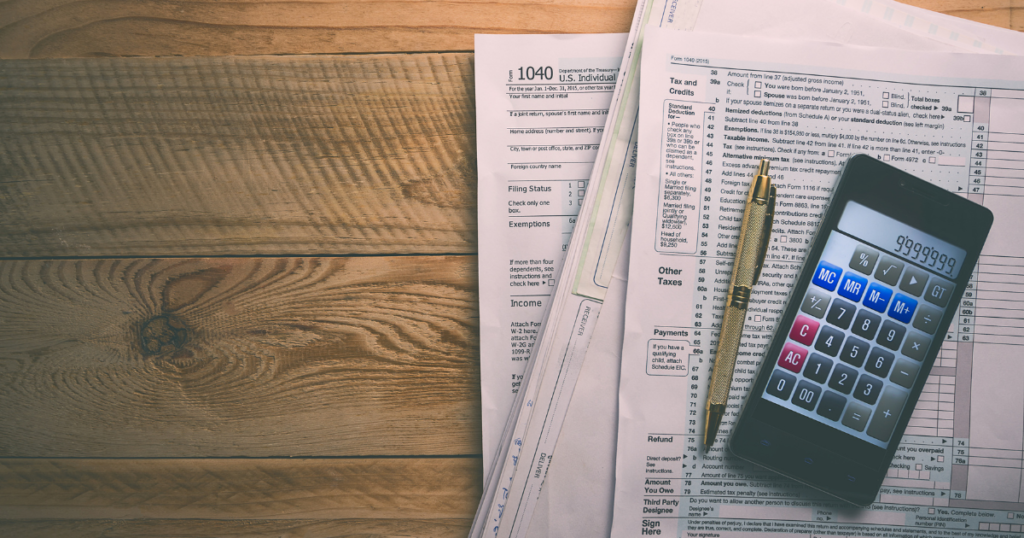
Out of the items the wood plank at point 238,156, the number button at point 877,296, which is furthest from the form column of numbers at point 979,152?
the wood plank at point 238,156

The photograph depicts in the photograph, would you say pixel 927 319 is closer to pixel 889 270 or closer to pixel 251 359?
pixel 889 270

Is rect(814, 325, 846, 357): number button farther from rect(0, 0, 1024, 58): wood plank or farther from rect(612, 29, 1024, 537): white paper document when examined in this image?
rect(0, 0, 1024, 58): wood plank

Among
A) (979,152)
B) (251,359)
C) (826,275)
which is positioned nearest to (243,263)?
(251,359)

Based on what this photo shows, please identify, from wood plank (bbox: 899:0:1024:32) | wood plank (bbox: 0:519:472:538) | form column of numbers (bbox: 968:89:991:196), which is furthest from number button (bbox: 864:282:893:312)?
wood plank (bbox: 0:519:472:538)

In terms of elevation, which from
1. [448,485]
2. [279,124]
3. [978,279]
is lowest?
[448,485]

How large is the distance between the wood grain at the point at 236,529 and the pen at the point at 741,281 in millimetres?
216

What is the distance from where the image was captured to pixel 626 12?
0.33 meters

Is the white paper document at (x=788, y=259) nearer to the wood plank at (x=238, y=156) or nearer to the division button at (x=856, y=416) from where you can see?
the division button at (x=856, y=416)

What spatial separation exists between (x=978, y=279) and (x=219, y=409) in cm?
59

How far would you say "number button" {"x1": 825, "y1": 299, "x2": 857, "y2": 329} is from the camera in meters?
0.32

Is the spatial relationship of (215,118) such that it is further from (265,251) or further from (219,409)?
(219,409)

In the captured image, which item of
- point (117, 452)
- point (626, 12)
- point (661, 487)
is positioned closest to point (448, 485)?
point (661, 487)

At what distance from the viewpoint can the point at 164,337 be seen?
1.12ft

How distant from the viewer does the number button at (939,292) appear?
0.32 meters
